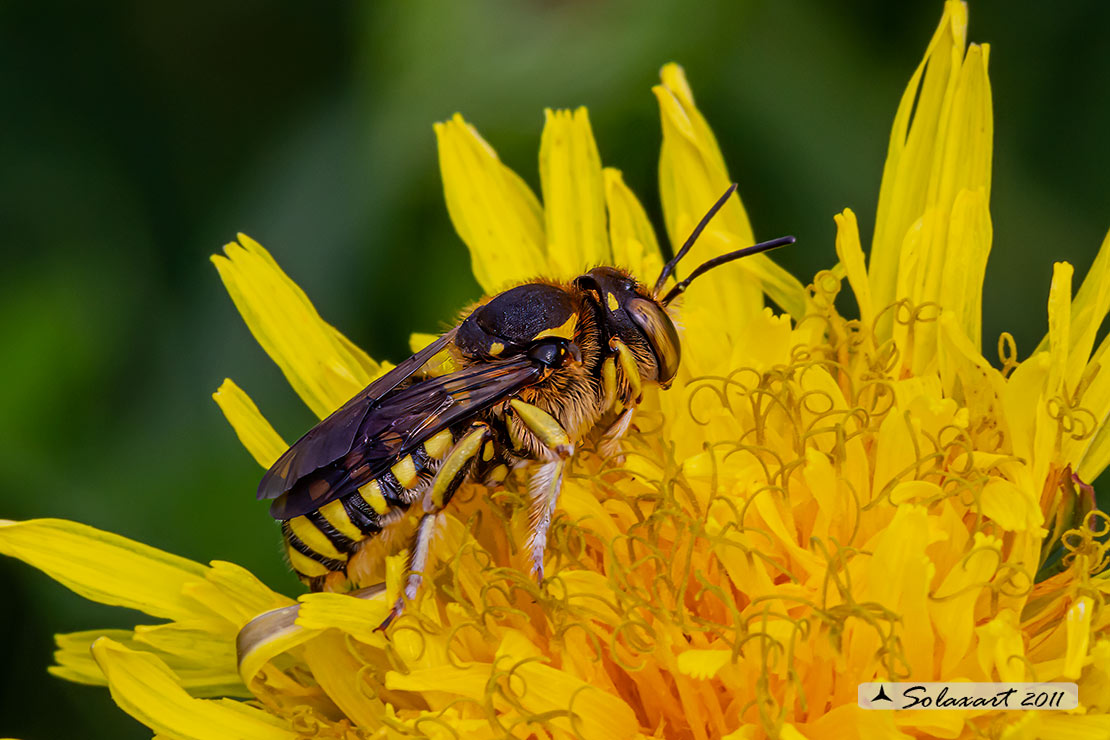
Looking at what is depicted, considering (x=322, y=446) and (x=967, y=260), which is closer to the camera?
(x=322, y=446)

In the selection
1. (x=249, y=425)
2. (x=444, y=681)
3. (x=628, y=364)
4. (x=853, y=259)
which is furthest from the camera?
(x=249, y=425)

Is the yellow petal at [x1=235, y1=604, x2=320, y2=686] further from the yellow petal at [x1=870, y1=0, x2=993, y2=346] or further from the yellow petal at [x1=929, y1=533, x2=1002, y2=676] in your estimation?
the yellow petal at [x1=870, y1=0, x2=993, y2=346]

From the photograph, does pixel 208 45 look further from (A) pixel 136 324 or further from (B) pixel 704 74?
(B) pixel 704 74

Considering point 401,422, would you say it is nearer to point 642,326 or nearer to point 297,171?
point 642,326

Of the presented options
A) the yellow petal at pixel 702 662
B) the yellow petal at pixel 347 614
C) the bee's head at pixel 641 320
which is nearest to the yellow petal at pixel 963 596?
the yellow petal at pixel 702 662

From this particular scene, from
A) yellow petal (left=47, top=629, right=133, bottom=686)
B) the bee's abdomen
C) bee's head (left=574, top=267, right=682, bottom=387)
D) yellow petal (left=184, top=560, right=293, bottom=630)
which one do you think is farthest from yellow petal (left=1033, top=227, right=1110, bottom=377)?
yellow petal (left=47, top=629, right=133, bottom=686)

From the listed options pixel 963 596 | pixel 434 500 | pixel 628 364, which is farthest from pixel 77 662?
pixel 963 596

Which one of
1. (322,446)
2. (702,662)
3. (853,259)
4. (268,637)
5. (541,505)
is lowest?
(702,662)

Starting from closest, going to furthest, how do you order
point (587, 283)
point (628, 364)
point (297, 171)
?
point (628, 364) → point (587, 283) → point (297, 171)
